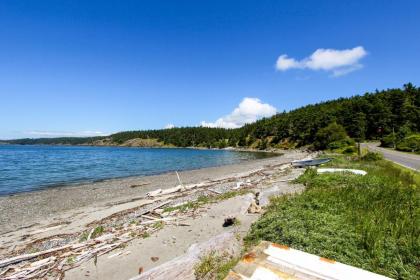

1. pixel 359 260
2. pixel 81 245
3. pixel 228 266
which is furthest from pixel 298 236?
pixel 81 245

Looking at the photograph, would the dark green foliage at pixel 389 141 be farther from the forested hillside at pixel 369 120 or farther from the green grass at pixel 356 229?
the green grass at pixel 356 229

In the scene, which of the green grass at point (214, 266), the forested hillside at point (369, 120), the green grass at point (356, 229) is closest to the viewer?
the green grass at point (356, 229)

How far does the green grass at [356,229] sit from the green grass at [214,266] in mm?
1086

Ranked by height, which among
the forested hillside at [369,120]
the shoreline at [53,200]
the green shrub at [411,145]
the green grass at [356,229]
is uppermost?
the forested hillside at [369,120]

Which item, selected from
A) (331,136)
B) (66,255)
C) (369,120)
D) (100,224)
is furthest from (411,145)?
(66,255)

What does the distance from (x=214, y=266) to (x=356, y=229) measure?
406cm

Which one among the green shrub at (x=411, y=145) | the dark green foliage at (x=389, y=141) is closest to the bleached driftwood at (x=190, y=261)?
the green shrub at (x=411, y=145)

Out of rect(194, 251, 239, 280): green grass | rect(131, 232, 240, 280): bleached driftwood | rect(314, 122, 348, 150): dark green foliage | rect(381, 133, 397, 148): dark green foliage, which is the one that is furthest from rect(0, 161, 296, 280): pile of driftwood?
rect(314, 122, 348, 150): dark green foliage

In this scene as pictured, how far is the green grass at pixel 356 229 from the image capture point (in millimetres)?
5395

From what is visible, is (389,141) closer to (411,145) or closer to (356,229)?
(411,145)

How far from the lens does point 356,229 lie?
6676mm

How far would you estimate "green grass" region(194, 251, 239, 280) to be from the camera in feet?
18.6

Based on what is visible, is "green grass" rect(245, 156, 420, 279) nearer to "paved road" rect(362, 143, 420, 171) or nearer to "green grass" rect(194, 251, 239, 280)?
"green grass" rect(194, 251, 239, 280)

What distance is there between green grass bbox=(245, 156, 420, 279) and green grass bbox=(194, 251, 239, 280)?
3.56 feet
